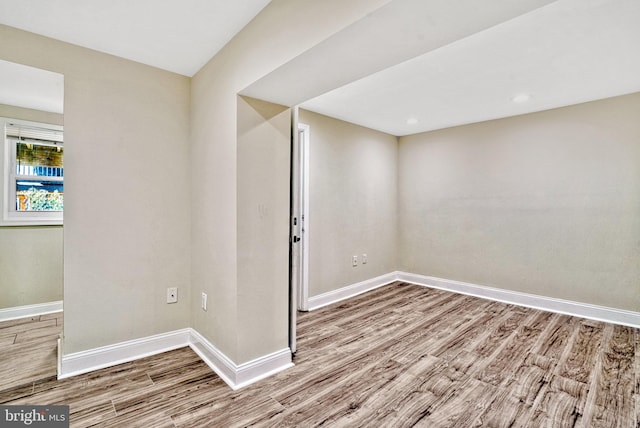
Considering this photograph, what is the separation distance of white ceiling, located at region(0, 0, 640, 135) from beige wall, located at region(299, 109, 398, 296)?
88cm

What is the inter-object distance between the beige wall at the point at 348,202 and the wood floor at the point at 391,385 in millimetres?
974

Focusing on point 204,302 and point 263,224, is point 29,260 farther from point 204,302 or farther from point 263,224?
point 263,224

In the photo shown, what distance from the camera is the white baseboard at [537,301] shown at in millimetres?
3039

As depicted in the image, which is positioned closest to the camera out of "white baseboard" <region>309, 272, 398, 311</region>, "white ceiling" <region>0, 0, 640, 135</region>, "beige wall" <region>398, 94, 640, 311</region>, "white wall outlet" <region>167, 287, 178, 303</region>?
"white ceiling" <region>0, 0, 640, 135</region>

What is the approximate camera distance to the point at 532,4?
104cm

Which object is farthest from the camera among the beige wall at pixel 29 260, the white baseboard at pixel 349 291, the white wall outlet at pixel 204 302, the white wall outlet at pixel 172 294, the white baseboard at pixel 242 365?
the white baseboard at pixel 349 291

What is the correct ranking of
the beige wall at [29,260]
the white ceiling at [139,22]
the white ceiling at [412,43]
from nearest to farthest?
1. the white ceiling at [412,43]
2. the white ceiling at [139,22]
3. the beige wall at [29,260]

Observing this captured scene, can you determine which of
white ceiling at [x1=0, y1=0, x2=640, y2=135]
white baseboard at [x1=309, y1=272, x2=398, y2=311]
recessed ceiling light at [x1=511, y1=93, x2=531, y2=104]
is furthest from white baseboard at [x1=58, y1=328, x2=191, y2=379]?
recessed ceiling light at [x1=511, y1=93, x2=531, y2=104]

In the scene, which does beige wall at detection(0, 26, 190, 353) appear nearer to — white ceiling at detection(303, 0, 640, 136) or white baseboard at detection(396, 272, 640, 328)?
white ceiling at detection(303, 0, 640, 136)

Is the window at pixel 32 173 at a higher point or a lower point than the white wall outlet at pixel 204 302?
higher

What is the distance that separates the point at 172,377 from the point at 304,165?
231cm

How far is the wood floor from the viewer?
169cm

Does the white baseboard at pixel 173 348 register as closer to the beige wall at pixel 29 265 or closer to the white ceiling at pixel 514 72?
the beige wall at pixel 29 265

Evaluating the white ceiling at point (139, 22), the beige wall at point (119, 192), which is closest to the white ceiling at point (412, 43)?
the white ceiling at point (139, 22)
